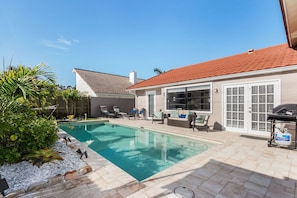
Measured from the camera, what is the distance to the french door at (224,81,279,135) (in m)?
6.35

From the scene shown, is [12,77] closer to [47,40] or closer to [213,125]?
[213,125]

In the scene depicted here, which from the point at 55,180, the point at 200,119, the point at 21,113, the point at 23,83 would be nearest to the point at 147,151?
the point at 55,180

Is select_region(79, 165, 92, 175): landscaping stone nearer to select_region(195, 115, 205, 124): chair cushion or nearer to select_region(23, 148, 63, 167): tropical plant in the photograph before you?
select_region(23, 148, 63, 167): tropical plant

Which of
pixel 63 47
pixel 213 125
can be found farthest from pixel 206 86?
pixel 63 47

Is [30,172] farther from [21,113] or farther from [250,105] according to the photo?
[250,105]

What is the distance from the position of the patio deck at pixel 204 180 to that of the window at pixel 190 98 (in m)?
4.84

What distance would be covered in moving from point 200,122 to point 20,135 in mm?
7406

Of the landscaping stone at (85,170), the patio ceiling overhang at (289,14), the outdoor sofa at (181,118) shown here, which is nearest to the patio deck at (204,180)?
the landscaping stone at (85,170)

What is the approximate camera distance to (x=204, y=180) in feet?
9.46

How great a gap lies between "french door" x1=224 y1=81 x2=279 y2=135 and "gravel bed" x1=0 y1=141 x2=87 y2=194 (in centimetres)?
721

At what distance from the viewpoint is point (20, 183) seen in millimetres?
2639

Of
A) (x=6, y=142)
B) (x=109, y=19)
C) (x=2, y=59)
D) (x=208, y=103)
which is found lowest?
(x=6, y=142)

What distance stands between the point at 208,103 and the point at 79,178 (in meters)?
7.63

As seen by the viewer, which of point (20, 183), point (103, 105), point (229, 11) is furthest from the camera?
point (103, 105)
